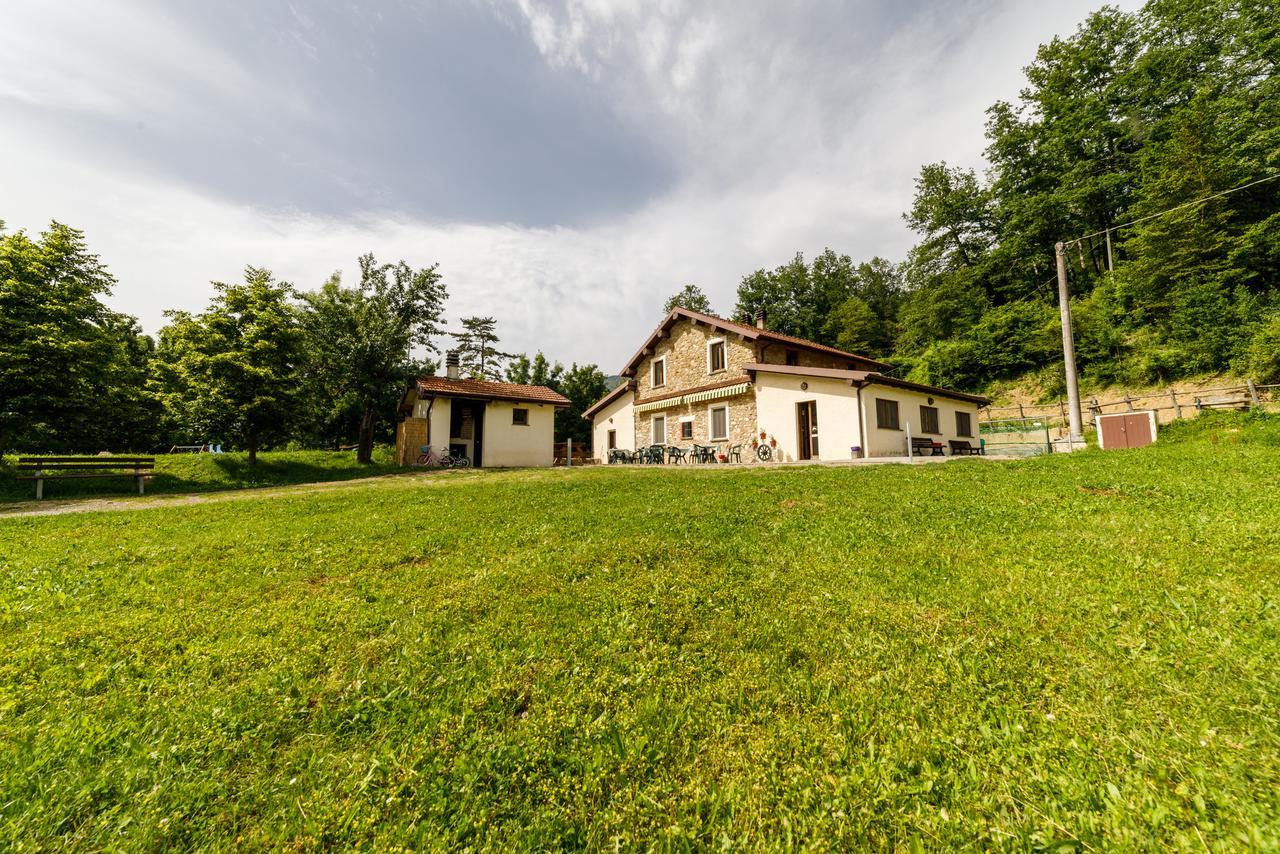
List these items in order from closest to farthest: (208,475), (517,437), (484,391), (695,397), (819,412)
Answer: (208,475)
(819,412)
(695,397)
(484,391)
(517,437)

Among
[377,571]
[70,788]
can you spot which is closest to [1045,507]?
[377,571]

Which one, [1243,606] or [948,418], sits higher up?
[948,418]

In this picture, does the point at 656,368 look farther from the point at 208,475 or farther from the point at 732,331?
the point at 208,475

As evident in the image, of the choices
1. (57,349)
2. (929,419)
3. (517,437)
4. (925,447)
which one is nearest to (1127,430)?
(925,447)

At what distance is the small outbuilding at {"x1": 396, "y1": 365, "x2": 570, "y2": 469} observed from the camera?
909 inches

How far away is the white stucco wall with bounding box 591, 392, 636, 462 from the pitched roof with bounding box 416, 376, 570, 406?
150 inches

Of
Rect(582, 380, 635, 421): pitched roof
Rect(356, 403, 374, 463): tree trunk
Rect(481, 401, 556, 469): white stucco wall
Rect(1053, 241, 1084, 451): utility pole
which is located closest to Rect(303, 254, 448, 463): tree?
Rect(356, 403, 374, 463): tree trunk

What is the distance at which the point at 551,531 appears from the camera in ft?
23.1

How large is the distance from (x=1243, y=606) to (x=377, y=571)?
27.1ft

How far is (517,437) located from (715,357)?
11331 millimetres

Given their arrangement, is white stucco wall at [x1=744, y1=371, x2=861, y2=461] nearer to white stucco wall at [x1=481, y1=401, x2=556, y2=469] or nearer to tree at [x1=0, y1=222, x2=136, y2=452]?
white stucco wall at [x1=481, y1=401, x2=556, y2=469]

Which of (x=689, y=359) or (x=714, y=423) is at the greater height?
(x=689, y=359)

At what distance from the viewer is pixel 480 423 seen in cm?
2430

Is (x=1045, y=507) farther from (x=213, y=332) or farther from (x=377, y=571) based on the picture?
(x=213, y=332)
